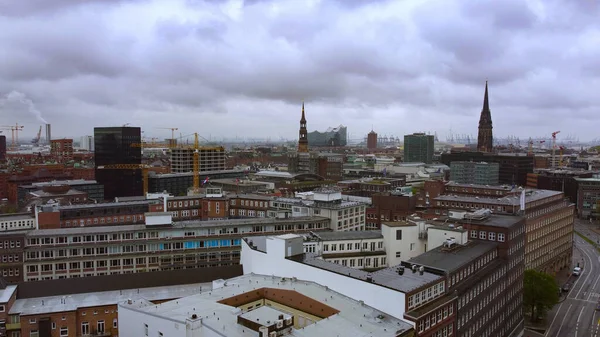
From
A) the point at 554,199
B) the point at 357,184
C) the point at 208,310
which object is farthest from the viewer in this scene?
the point at 357,184

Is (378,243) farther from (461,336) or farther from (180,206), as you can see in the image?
(180,206)

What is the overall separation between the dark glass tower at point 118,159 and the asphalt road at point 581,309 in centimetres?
12719

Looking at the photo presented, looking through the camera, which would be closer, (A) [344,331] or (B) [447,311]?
(A) [344,331]

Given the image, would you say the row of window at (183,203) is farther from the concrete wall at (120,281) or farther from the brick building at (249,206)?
the concrete wall at (120,281)

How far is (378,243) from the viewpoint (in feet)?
190

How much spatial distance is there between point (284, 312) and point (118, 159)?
13216cm

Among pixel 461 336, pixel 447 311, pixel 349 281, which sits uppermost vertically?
pixel 349 281

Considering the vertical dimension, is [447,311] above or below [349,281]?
below

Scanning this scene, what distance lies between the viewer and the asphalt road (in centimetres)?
6247

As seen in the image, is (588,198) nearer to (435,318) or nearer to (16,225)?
(435,318)

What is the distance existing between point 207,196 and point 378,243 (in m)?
46.0

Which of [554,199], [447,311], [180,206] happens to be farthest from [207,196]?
[554,199]

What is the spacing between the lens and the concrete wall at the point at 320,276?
38781mm

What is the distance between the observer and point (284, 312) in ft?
134
